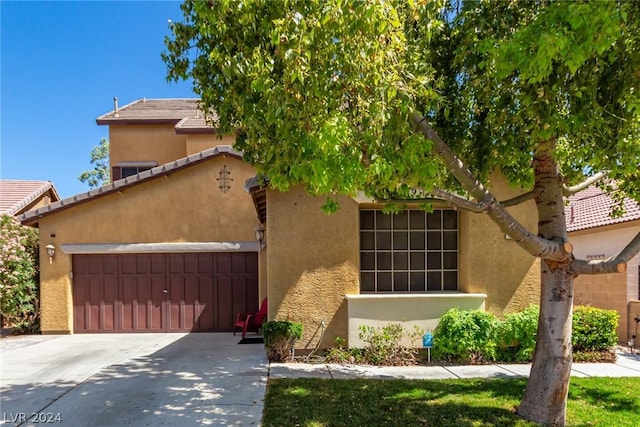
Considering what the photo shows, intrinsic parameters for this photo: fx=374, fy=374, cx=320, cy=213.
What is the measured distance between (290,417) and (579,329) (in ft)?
22.0

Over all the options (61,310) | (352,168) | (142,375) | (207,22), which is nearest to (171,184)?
(61,310)

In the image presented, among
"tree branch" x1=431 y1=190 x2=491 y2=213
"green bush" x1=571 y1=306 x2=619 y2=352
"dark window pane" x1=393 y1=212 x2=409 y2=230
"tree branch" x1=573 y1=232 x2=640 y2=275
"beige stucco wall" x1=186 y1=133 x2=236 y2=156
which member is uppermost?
"beige stucco wall" x1=186 y1=133 x2=236 y2=156

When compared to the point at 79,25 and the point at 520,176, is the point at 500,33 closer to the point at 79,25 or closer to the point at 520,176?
the point at 520,176

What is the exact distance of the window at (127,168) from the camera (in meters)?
16.1

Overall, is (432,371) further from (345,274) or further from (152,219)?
(152,219)

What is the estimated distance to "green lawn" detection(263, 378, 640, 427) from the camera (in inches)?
204

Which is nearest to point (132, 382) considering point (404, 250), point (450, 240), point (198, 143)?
point (404, 250)

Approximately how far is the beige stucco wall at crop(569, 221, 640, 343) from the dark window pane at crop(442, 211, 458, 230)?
522 cm

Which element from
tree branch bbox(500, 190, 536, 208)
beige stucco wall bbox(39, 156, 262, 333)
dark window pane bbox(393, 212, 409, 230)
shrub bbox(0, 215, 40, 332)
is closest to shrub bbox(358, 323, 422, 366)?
dark window pane bbox(393, 212, 409, 230)

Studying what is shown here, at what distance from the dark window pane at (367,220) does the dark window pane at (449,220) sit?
1696 millimetres

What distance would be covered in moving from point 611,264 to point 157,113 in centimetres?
1718

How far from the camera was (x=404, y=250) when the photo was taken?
28.9ft

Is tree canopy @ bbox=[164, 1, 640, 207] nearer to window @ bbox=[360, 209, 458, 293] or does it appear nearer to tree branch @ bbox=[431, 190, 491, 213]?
tree branch @ bbox=[431, 190, 491, 213]

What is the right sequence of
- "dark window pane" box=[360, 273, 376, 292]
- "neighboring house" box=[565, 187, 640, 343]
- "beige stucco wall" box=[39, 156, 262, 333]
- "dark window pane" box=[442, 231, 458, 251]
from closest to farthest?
"dark window pane" box=[360, 273, 376, 292] < "dark window pane" box=[442, 231, 458, 251] < "neighboring house" box=[565, 187, 640, 343] < "beige stucco wall" box=[39, 156, 262, 333]
